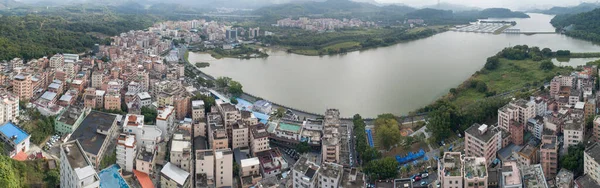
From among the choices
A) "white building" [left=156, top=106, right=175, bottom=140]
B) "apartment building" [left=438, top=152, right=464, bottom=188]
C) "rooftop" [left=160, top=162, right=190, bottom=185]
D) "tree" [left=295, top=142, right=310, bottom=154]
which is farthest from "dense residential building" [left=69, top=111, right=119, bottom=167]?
"apartment building" [left=438, top=152, right=464, bottom=188]

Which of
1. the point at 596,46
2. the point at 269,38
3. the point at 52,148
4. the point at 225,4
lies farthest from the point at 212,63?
the point at 225,4

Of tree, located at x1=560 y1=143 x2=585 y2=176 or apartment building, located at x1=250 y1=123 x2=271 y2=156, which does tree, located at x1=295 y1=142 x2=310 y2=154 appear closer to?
apartment building, located at x1=250 y1=123 x2=271 y2=156

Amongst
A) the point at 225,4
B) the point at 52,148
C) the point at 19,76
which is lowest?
the point at 52,148

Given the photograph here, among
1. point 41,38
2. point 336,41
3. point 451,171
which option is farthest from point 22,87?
point 336,41

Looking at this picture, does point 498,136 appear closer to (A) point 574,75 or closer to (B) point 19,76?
(A) point 574,75

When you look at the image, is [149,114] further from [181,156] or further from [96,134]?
[181,156]

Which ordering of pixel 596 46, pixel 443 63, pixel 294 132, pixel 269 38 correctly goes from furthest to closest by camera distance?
pixel 269 38, pixel 596 46, pixel 443 63, pixel 294 132
